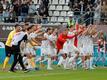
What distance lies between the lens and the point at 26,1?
123 ft

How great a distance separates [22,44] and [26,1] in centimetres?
→ 1392

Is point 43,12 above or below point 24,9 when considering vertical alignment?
below

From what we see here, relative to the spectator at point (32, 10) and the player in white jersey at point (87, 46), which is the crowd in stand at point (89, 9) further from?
the player in white jersey at point (87, 46)

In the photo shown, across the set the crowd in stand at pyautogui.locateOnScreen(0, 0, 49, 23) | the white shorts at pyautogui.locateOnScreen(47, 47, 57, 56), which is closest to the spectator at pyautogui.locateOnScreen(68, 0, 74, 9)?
the crowd in stand at pyautogui.locateOnScreen(0, 0, 49, 23)

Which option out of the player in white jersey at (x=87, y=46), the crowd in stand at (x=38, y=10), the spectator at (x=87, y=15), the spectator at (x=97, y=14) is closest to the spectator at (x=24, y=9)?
the crowd in stand at (x=38, y=10)

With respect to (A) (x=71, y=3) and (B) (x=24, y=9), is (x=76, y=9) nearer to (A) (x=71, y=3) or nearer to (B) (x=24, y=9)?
(A) (x=71, y=3)

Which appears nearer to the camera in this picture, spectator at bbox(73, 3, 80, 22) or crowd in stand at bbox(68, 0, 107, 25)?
crowd in stand at bbox(68, 0, 107, 25)

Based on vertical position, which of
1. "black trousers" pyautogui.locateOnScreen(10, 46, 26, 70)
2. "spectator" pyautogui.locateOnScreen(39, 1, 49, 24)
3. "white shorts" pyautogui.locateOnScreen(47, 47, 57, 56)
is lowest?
"white shorts" pyautogui.locateOnScreen(47, 47, 57, 56)

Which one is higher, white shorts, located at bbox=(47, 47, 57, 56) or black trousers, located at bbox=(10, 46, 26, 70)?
black trousers, located at bbox=(10, 46, 26, 70)

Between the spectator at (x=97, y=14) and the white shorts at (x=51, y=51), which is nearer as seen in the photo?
the white shorts at (x=51, y=51)

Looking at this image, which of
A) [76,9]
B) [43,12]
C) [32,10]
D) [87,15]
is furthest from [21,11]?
[87,15]

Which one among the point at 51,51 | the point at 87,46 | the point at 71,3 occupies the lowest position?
the point at 51,51

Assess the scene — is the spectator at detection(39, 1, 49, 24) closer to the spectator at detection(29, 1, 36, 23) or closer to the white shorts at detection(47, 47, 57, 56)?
the spectator at detection(29, 1, 36, 23)

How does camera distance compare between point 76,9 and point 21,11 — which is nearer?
point 21,11
